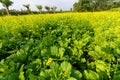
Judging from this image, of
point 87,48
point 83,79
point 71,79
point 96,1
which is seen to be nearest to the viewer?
point 71,79

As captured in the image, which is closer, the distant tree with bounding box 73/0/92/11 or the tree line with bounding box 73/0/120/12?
the distant tree with bounding box 73/0/92/11

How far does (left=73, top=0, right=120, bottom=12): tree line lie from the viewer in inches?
2197

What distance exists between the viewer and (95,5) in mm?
66062

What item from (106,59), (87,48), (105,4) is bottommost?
(105,4)

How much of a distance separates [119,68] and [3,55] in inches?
70.1

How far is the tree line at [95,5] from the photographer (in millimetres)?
55812

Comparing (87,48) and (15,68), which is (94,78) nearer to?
(15,68)

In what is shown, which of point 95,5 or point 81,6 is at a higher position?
point 81,6

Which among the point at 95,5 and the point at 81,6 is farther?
the point at 95,5

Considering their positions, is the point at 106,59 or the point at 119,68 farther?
the point at 106,59

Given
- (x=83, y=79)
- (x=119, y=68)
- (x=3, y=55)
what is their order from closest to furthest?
(x=83, y=79), (x=119, y=68), (x=3, y=55)

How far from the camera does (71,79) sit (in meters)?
1.62


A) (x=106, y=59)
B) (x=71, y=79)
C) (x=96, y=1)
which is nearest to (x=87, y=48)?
(x=106, y=59)

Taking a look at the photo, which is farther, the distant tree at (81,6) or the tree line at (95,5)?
the tree line at (95,5)
